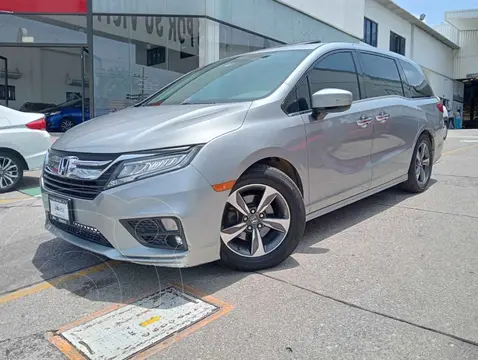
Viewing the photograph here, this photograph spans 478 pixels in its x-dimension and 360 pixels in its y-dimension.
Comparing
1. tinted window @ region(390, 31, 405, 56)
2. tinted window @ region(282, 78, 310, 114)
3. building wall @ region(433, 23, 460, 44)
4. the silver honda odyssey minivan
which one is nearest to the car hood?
the silver honda odyssey minivan

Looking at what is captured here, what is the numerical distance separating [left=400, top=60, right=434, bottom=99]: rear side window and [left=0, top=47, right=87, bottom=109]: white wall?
16.1 metres

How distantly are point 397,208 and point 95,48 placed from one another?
11.0 meters

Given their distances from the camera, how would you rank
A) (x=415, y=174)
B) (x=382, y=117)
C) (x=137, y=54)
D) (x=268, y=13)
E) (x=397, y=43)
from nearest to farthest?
(x=382, y=117) < (x=415, y=174) < (x=137, y=54) < (x=268, y=13) < (x=397, y=43)

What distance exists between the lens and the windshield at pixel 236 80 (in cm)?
369

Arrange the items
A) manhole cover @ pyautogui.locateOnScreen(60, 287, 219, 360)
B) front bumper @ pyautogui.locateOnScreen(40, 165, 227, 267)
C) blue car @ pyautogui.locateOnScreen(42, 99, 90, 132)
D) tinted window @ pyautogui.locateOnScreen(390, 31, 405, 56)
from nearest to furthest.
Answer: manhole cover @ pyautogui.locateOnScreen(60, 287, 219, 360) → front bumper @ pyautogui.locateOnScreen(40, 165, 227, 267) → blue car @ pyautogui.locateOnScreen(42, 99, 90, 132) → tinted window @ pyautogui.locateOnScreen(390, 31, 405, 56)

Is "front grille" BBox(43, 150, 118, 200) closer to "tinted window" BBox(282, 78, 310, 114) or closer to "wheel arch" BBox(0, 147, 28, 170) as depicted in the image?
"tinted window" BBox(282, 78, 310, 114)

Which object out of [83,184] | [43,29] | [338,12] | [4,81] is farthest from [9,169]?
[338,12]

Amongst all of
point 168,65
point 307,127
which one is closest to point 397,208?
point 307,127

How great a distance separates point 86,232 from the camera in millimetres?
3098

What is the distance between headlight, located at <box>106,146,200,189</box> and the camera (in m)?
2.82

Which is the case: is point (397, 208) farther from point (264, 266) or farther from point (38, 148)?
point (38, 148)

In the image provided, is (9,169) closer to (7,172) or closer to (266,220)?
(7,172)

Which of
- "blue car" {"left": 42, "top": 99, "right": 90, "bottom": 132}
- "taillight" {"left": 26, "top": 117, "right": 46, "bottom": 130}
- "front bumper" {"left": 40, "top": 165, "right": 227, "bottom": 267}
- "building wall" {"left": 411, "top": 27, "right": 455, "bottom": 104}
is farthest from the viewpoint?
"building wall" {"left": 411, "top": 27, "right": 455, "bottom": 104}

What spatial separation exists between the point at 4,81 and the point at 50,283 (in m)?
20.7
